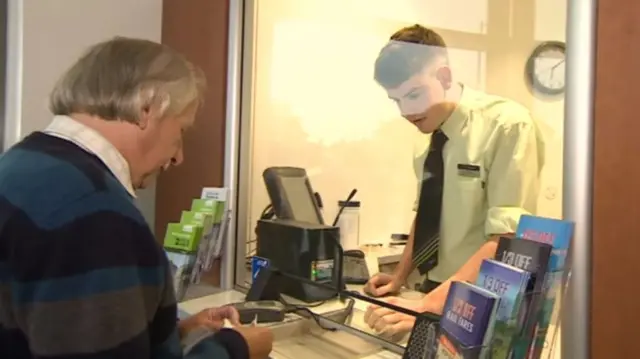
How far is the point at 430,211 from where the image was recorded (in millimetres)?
1720

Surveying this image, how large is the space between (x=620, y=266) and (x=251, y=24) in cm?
122

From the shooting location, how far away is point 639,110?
0.86 meters

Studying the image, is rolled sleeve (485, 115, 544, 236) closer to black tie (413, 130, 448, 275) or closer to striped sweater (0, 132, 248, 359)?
black tie (413, 130, 448, 275)

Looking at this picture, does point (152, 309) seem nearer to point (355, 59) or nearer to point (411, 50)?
point (411, 50)

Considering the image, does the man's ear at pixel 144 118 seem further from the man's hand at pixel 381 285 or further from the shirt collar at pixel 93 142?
the man's hand at pixel 381 285

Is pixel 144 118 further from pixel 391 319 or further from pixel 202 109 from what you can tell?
pixel 202 109

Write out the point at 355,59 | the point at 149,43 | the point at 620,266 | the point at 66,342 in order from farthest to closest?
1. the point at 355,59
2. the point at 149,43
3. the point at 620,266
4. the point at 66,342

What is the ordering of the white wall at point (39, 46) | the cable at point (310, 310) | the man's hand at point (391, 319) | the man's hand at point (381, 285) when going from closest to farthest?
1. the man's hand at point (391, 319)
2. the cable at point (310, 310)
3. the man's hand at point (381, 285)
4. the white wall at point (39, 46)

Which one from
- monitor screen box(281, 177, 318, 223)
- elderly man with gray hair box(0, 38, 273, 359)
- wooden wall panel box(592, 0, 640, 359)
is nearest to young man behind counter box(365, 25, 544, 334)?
monitor screen box(281, 177, 318, 223)

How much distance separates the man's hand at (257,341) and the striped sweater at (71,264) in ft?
0.95

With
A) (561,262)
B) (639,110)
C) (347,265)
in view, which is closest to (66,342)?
(561,262)

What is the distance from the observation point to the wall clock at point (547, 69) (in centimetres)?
105

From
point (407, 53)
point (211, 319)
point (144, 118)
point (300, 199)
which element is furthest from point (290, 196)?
point (144, 118)

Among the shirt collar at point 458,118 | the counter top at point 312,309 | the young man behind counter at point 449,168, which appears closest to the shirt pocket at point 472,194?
the young man behind counter at point 449,168
